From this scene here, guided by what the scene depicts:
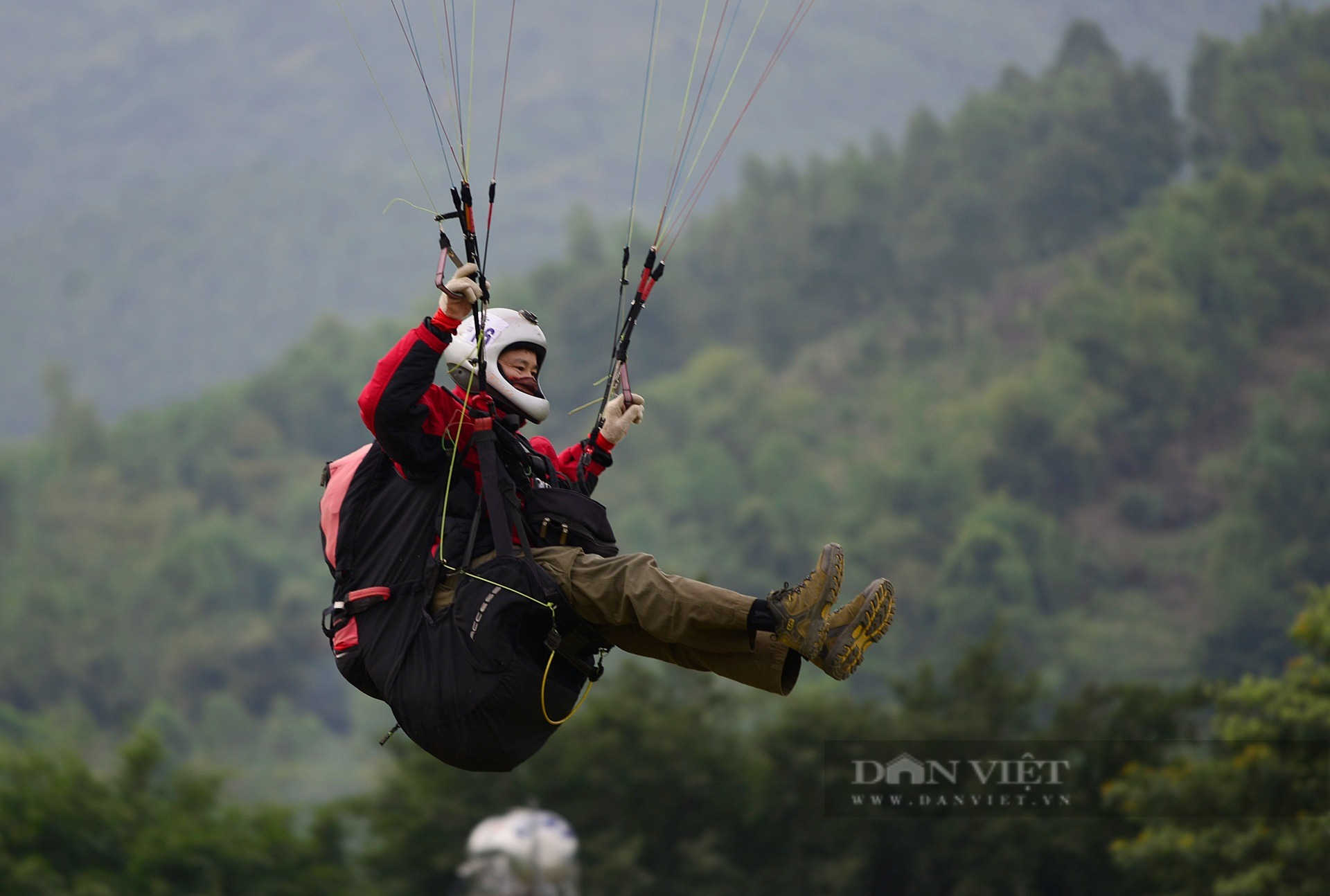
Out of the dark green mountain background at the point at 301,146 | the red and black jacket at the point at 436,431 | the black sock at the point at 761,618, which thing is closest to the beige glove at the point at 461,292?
the red and black jacket at the point at 436,431

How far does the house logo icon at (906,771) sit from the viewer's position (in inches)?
999

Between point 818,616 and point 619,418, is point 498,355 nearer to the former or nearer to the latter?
point 619,418

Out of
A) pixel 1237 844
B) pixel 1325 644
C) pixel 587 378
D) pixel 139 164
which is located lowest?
pixel 1237 844

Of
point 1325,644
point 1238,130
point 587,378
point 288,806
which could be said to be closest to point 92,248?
point 587,378

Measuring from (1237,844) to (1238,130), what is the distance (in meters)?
95.6

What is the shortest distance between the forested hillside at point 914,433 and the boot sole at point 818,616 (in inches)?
1763

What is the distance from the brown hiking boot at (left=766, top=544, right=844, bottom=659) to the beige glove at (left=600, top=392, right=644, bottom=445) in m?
1.35

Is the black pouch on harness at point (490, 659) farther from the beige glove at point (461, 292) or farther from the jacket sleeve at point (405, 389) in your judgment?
the beige glove at point (461, 292)

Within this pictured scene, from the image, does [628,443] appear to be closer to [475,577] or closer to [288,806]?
[288,806]

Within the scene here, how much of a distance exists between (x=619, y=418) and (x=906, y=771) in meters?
20.1

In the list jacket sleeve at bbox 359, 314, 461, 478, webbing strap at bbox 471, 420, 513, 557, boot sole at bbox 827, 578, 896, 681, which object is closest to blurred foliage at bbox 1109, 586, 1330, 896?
boot sole at bbox 827, 578, 896, 681

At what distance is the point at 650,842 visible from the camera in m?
25.5

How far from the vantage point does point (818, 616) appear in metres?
5.74

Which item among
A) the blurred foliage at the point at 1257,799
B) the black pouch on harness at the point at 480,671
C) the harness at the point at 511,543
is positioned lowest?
the black pouch on harness at the point at 480,671
